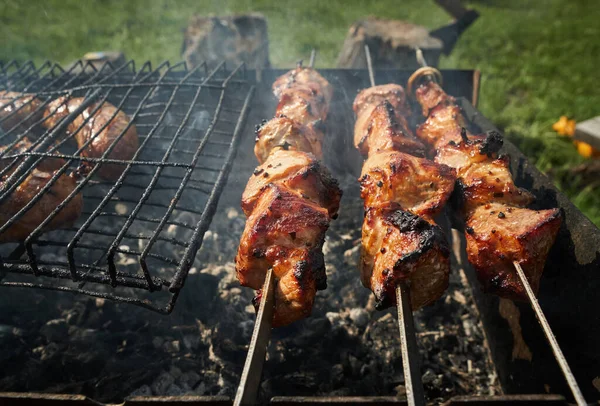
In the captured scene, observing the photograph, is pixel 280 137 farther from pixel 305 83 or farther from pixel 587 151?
pixel 587 151

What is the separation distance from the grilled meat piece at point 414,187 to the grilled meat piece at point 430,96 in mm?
1177

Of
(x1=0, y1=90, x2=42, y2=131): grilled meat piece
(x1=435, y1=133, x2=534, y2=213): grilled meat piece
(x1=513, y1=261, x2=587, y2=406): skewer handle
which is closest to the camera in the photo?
(x1=513, y1=261, x2=587, y2=406): skewer handle

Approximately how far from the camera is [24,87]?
3.87 metres

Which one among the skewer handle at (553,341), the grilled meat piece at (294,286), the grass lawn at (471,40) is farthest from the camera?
the grass lawn at (471,40)

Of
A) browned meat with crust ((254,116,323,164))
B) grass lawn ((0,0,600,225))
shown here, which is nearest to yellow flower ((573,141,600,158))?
grass lawn ((0,0,600,225))

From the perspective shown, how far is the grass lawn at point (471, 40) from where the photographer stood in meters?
6.21

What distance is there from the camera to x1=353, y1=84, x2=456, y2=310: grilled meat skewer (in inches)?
73.2

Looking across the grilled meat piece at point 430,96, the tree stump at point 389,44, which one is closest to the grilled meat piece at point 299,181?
the grilled meat piece at point 430,96

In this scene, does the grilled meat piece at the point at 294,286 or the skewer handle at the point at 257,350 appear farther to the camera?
the grilled meat piece at the point at 294,286

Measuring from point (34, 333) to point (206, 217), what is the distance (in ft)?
5.29

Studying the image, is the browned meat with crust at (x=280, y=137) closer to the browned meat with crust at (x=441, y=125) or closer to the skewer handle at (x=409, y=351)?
the browned meat with crust at (x=441, y=125)

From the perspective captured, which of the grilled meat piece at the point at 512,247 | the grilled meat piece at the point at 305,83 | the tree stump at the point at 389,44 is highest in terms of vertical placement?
the tree stump at the point at 389,44

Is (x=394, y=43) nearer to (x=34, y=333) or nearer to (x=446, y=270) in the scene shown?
(x=446, y=270)

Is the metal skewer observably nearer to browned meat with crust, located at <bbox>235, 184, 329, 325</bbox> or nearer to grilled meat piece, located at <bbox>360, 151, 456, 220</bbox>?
Answer: browned meat with crust, located at <bbox>235, 184, 329, 325</bbox>
